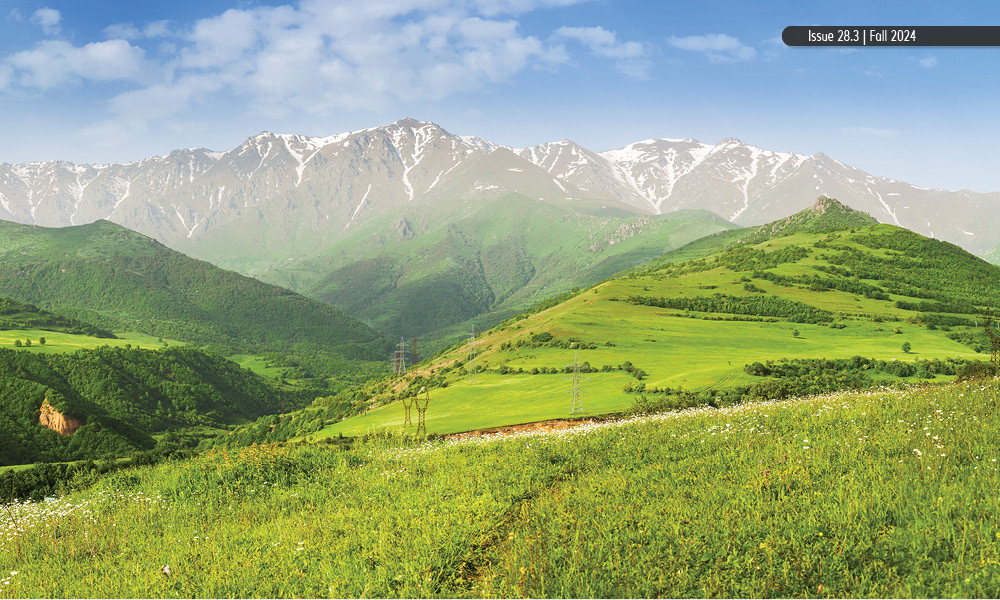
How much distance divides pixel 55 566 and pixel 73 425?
166 metres

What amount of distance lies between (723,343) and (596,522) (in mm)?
92262

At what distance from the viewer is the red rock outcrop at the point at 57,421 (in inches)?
5295

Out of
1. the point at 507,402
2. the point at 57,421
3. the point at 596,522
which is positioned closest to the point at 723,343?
the point at 507,402

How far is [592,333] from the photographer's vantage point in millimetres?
102000

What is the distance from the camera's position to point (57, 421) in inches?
5335

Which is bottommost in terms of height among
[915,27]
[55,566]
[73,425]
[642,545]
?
[73,425]

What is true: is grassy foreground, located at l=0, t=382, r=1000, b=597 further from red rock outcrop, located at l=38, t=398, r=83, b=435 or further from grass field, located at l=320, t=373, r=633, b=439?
red rock outcrop, located at l=38, t=398, r=83, b=435

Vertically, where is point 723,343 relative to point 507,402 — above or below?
above

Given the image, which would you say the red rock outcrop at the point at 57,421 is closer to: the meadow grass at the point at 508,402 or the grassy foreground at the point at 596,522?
the meadow grass at the point at 508,402

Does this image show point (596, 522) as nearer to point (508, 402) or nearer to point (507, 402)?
point (508, 402)

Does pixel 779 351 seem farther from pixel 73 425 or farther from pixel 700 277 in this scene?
pixel 73 425

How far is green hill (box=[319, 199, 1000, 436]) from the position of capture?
162 feet

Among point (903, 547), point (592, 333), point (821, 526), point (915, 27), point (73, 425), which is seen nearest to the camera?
point (903, 547)

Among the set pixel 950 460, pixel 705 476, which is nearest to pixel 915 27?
pixel 950 460
